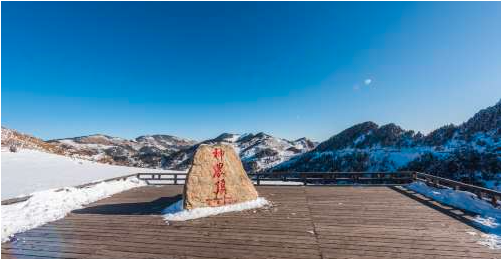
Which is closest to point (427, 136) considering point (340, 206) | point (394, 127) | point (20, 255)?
point (394, 127)

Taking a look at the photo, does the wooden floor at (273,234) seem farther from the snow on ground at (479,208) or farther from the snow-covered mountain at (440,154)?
the snow-covered mountain at (440,154)

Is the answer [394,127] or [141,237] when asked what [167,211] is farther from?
[394,127]

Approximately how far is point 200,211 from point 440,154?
9743 cm

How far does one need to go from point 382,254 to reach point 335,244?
3.60 ft

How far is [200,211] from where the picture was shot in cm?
1028

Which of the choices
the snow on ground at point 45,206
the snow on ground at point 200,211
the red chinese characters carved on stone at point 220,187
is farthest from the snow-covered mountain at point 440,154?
the snow on ground at point 45,206

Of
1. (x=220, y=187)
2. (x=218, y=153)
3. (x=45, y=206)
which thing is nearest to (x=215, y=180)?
(x=220, y=187)

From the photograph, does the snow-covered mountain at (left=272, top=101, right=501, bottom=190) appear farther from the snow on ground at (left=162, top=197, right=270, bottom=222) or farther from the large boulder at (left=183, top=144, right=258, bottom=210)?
the large boulder at (left=183, top=144, right=258, bottom=210)

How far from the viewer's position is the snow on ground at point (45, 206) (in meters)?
8.98

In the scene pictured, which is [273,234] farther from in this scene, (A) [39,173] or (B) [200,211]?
(A) [39,173]

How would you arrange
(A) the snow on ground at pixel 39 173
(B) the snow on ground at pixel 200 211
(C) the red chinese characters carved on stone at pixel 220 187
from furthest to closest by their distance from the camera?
(A) the snow on ground at pixel 39 173
(C) the red chinese characters carved on stone at pixel 220 187
(B) the snow on ground at pixel 200 211

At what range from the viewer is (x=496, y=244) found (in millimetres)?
6949

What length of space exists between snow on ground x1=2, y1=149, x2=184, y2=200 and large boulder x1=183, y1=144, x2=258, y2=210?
10.4 meters

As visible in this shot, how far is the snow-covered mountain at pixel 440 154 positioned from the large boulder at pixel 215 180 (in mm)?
69247
